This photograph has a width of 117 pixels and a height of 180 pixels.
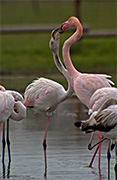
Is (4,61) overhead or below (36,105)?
below

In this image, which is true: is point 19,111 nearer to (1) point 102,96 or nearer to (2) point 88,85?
(2) point 88,85

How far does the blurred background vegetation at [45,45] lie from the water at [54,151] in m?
3.91

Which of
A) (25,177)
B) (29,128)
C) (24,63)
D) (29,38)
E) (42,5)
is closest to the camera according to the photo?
(25,177)

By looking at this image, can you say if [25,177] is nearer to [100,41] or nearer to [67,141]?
[67,141]

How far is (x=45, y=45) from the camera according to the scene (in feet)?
74.4

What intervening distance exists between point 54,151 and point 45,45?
49.9ft

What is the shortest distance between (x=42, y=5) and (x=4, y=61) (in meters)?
16.0

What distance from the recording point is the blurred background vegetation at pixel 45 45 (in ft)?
55.0

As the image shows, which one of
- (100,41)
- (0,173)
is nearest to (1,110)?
(0,173)

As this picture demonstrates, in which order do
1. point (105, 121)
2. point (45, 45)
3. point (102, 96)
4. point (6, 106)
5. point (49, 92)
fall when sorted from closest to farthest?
point (105, 121) → point (102, 96) → point (6, 106) → point (49, 92) → point (45, 45)

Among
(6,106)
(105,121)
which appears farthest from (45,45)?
(105,121)

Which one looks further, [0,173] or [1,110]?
[1,110]

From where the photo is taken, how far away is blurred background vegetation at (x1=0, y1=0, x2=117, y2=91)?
16.8 m

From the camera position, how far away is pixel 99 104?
716 centimetres
